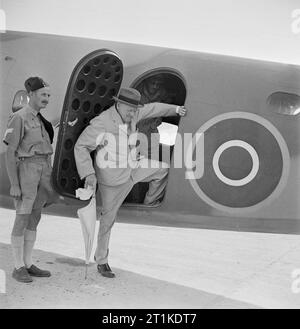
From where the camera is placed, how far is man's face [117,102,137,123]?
3.10 metres

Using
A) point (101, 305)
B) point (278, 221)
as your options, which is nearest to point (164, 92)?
point (278, 221)

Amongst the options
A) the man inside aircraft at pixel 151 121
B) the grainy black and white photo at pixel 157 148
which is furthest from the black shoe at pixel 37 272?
the man inside aircraft at pixel 151 121

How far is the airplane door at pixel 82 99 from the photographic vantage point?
315 cm

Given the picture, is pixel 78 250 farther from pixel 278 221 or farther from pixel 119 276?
pixel 278 221

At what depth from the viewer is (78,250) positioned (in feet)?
11.5

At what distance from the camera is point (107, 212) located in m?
3.23

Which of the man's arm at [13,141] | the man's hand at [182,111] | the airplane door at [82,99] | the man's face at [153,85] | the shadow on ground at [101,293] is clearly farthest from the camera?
the man's face at [153,85]

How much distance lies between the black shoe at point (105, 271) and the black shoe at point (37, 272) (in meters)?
0.33

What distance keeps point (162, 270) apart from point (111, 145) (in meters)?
0.86

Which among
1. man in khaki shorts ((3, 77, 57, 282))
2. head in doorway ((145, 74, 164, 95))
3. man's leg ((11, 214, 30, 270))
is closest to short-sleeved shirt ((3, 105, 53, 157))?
man in khaki shorts ((3, 77, 57, 282))

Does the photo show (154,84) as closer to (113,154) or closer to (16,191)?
(113,154)

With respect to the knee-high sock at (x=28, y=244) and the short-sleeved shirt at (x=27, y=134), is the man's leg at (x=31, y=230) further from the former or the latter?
the short-sleeved shirt at (x=27, y=134)

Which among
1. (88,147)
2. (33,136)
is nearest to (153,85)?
(88,147)
